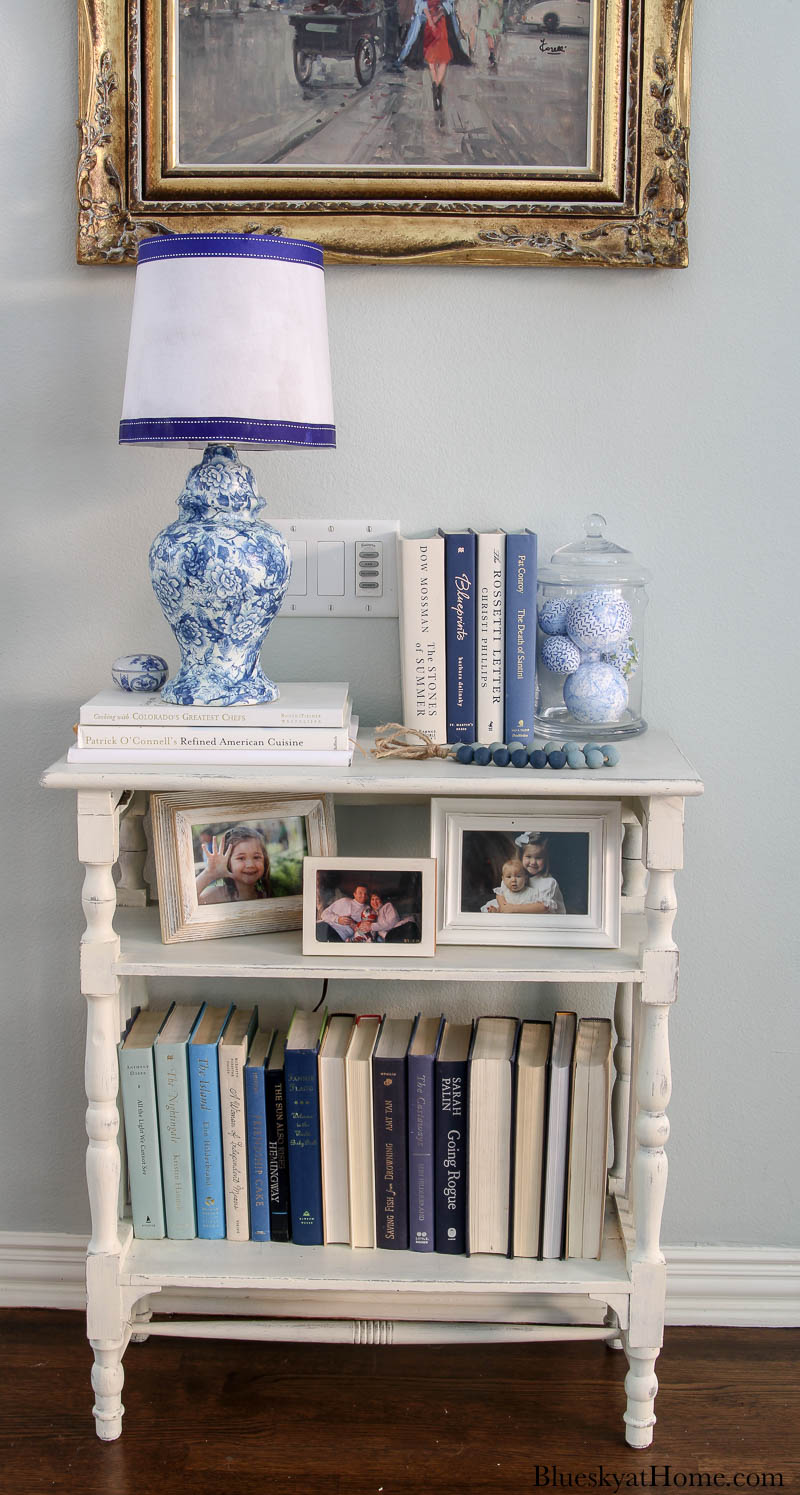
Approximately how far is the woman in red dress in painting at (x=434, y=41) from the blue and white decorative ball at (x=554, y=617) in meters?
0.65

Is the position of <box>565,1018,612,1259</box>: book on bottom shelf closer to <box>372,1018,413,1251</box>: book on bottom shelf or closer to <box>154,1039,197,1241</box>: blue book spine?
<box>372,1018,413,1251</box>: book on bottom shelf

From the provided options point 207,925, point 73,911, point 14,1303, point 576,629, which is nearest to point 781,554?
point 576,629

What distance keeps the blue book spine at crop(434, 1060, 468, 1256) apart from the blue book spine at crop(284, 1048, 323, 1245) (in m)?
0.15

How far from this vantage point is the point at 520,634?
1.47 metres

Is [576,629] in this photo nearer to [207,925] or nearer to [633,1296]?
[207,925]

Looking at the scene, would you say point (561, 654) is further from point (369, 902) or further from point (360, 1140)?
point (360, 1140)

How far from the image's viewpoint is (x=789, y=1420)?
1569 millimetres

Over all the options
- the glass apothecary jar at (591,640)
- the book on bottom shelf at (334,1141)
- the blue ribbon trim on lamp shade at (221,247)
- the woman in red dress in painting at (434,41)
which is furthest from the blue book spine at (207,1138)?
the woman in red dress in painting at (434,41)

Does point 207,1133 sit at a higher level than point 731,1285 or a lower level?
higher

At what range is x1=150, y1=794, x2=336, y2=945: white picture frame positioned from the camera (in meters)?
1.48

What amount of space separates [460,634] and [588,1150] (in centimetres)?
65

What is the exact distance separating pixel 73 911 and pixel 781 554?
108 centimetres

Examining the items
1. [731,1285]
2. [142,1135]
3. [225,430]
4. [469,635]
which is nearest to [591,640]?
[469,635]

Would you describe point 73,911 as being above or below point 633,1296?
above
